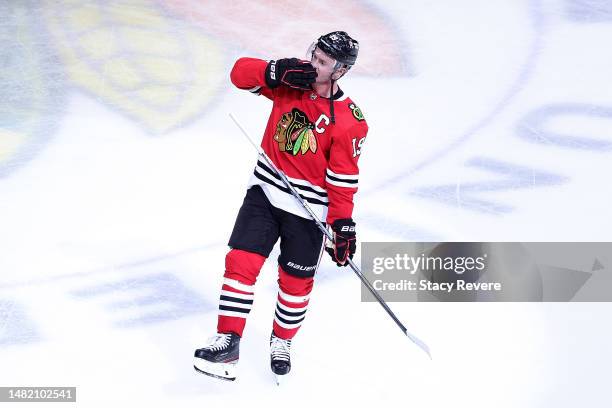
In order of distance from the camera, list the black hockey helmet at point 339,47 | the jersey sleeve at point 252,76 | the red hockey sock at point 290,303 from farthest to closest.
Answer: the red hockey sock at point 290,303, the jersey sleeve at point 252,76, the black hockey helmet at point 339,47

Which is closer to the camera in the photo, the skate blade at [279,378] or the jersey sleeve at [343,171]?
the jersey sleeve at [343,171]

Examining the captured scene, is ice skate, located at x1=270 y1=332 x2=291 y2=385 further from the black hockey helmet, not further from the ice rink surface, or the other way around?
the black hockey helmet

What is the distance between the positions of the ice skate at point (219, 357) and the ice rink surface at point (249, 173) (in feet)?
0.52

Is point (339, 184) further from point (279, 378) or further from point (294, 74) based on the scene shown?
point (279, 378)

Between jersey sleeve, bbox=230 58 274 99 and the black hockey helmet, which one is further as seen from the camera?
jersey sleeve, bbox=230 58 274 99


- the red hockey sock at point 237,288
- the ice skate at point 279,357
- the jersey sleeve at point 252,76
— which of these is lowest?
the ice skate at point 279,357

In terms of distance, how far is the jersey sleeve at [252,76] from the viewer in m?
3.98

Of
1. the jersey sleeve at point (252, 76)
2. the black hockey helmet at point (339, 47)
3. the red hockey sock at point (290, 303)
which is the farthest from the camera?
the red hockey sock at point (290, 303)

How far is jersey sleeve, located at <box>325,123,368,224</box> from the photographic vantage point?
3.85m

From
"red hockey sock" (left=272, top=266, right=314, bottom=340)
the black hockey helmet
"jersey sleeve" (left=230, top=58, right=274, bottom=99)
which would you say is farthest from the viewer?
"red hockey sock" (left=272, top=266, right=314, bottom=340)

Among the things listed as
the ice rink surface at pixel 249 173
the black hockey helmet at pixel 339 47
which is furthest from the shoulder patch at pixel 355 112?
the ice rink surface at pixel 249 173

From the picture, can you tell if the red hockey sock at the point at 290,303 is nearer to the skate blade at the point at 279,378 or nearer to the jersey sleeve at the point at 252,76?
the skate blade at the point at 279,378

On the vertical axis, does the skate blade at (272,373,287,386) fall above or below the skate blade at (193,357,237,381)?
below

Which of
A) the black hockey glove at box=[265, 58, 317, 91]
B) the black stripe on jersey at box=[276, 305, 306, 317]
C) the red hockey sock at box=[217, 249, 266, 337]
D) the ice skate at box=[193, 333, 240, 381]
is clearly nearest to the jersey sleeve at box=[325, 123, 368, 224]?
the black hockey glove at box=[265, 58, 317, 91]
